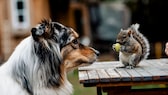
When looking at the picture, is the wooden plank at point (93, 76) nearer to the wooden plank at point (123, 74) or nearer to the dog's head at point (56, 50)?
the dog's head at point (56, 50)

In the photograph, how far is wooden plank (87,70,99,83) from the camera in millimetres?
4328

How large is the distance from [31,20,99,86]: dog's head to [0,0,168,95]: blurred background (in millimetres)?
8266

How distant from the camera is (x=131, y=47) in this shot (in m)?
4.80

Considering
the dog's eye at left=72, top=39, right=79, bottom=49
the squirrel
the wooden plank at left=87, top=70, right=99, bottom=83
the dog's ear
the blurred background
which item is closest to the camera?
the dog's ear

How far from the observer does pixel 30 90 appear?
436 centimetres

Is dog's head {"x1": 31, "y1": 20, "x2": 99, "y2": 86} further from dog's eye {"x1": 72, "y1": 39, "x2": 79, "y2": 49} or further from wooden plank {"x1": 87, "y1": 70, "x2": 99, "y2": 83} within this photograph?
wooden plank {"x1": 87, "y1": 70, "x2": 99, "y2": 83}

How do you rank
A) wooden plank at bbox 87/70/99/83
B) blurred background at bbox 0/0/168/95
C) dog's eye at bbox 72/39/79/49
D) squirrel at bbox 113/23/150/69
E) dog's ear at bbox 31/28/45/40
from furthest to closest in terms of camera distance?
blurred background at bbox 0/0/168/95, squirrel at bbox 113/23/150/69, dog's eye at bbox 72/39/79/49, wooden plank at bbox 87/70/99/83, dog's ear at bbox 31/28/45/40

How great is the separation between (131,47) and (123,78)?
53 cm

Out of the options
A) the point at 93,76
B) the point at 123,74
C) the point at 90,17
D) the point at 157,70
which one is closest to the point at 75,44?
the point at 93,76

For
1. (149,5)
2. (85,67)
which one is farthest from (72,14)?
(85,67)

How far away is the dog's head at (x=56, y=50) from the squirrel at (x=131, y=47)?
0.32 meters

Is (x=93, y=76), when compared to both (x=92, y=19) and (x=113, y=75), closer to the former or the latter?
(x=113, y=75)

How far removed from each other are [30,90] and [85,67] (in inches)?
37.5

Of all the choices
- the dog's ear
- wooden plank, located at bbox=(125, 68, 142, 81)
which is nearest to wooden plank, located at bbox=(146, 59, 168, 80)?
wooden plank, located at bbox=(125, 68, 142, 81)
